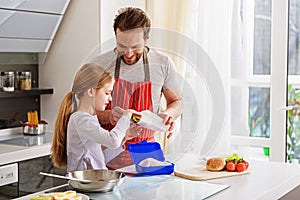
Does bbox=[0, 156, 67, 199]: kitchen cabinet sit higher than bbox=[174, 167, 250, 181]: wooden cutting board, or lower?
lower

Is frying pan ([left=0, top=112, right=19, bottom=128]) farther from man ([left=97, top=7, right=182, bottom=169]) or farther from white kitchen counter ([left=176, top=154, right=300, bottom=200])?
man ([left=97, top=7, right=182, bottom=169])

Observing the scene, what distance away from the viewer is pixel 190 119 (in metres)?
2.51

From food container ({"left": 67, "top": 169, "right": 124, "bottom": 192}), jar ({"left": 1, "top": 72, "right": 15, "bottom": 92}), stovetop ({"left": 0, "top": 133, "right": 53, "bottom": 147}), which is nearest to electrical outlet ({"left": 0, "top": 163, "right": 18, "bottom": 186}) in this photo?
stovetop ({"left": 0, "top": 133, "right": 53, "bottom": 147})

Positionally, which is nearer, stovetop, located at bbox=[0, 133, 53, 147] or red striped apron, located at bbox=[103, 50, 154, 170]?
red striped apron, located at bbox=[103, 50, 154, 170]

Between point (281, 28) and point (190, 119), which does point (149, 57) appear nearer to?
point (190, 119)

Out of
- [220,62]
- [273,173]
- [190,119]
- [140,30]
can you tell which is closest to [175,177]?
[190,119]

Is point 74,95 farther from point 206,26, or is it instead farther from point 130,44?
point 206,26

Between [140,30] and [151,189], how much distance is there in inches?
25.4

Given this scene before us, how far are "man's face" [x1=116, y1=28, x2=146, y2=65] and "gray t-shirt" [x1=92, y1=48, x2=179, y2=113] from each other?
0.09 ft

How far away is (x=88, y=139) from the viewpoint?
2.22 m

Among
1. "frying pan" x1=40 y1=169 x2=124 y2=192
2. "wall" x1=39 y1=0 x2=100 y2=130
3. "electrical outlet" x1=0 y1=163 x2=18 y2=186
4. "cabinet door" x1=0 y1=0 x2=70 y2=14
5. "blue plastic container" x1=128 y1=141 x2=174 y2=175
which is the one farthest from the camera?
"wall" x1=39 y1=0 x2=100 y2=130

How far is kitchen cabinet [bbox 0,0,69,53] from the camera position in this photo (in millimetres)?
3475

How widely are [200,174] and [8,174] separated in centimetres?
125

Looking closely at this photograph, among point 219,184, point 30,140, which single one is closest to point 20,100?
point 30,140
